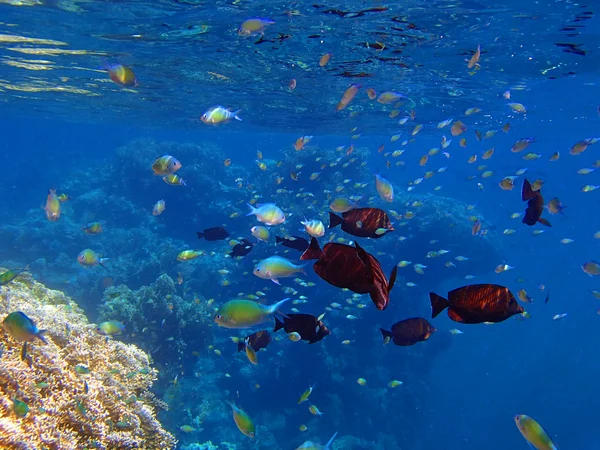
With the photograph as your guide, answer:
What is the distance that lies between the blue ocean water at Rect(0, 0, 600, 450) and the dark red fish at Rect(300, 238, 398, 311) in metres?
9.40

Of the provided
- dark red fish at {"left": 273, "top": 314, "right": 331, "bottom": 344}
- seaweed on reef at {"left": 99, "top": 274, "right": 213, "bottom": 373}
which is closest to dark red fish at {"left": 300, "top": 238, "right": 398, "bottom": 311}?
dark red fish at {"left": 273, "top": 314, "right": 331, "bottom": 344}

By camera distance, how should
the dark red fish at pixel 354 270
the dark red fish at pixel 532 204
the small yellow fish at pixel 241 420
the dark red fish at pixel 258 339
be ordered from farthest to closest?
the dark red fish at pixel 258 339
the small yellow fish at pixel 241 420
the dark red fish at pixel 532 204
the dark red fish at pixel 354 270

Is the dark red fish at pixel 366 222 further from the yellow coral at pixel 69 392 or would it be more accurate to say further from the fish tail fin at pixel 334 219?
the yellow coral at pixel 69 392

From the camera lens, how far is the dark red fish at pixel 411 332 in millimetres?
5148

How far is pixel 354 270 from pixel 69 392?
4.45m

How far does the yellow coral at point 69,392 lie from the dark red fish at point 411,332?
3.89 metres

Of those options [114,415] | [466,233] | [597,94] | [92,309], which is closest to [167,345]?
[92,309]

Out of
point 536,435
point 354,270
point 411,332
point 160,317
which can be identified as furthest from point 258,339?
point 160,317

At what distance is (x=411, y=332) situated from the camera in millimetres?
5188

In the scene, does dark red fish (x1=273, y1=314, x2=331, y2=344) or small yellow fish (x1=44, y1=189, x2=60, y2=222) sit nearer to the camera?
dark red fish (x1=273, y1=314, x2=331, y2=344)

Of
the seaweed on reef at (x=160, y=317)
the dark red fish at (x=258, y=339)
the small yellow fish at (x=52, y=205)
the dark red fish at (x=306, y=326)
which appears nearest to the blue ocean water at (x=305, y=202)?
the seaweed on reef at (x=160, y=317)

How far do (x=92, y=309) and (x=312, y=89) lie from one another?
18.0 m

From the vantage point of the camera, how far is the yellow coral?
3871 millimetres

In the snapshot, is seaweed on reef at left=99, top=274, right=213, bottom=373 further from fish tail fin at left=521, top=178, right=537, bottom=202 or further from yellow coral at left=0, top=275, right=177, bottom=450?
fish tail fin at left=521, top=178, right=537, bottom=202
